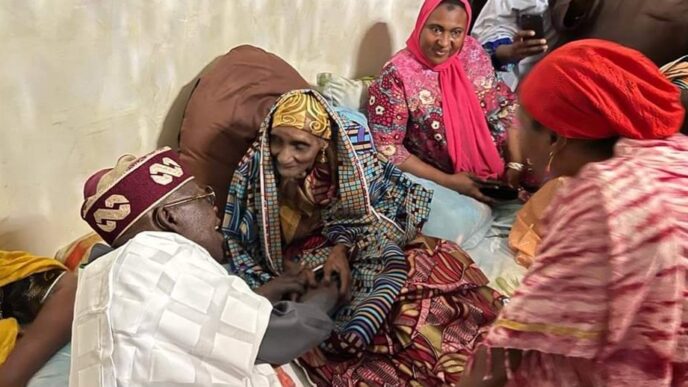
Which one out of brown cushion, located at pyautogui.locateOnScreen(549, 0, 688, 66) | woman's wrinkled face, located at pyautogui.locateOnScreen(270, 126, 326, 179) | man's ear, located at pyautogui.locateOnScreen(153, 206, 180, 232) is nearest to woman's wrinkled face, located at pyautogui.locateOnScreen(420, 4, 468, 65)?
brown cushion, located at pyautogui.locateOnScreen(549, 0, 688, 66)

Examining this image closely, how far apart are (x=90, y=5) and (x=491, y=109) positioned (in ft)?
4.91

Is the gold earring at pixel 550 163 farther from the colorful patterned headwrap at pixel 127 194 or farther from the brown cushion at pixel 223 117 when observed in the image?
the brown cushion at pixel 223 117

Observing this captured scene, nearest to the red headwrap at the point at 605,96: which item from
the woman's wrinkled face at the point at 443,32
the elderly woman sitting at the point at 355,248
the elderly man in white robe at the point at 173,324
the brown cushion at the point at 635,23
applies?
the elderly man in white robe at the point at 173,324

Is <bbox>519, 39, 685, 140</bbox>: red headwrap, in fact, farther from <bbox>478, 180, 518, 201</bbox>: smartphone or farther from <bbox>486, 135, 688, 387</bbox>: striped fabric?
<bbox>478, 180, 518, 201</bbox>: smartphone

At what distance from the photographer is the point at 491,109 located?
2.62m

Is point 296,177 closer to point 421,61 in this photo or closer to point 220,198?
point 220,198

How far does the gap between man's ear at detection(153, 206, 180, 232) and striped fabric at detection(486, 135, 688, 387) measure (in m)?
0.77

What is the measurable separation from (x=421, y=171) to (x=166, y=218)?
44.8 inches

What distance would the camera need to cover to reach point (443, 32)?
2.43m

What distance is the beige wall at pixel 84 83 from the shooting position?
1689mm

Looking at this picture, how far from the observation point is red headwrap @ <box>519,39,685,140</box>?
3.29ft

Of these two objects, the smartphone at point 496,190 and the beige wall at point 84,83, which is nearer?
the beige wall at point 84,83

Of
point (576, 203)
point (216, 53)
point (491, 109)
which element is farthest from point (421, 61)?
point (576, 203)

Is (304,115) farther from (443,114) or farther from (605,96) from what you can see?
(605,96)
